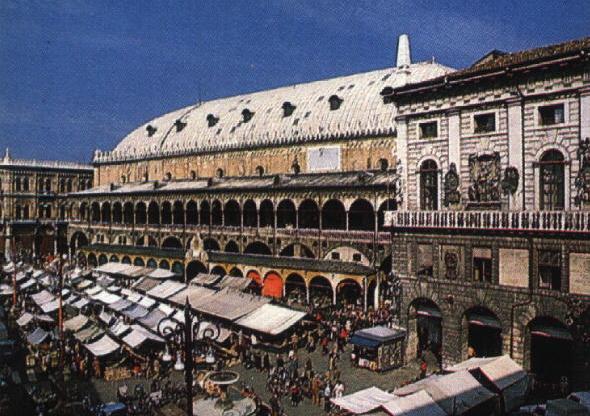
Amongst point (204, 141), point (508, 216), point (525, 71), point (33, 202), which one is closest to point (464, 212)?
point (508, 216)

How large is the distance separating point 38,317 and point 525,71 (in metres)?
33.8

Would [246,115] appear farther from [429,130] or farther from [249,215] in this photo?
[429,130]

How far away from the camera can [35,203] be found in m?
88.8

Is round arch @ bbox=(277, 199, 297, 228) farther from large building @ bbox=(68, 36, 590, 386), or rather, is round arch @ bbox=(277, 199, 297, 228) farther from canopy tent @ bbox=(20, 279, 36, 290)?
canopy tent @ bbox=(20, 279, 36, 290)

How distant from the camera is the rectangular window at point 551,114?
25516 mm

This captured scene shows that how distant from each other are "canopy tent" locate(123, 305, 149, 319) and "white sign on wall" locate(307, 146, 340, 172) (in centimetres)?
2435

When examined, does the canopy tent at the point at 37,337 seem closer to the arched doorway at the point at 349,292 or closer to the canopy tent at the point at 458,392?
the arched doorway at the point at 349,292

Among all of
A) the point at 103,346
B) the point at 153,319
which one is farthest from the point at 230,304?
the point at 103,346

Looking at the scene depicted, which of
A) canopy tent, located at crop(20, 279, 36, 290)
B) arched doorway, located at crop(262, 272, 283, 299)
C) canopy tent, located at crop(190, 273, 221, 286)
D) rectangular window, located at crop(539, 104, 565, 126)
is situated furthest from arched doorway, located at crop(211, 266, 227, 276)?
rectangular window, located at crop(539, 104, 565, 126)

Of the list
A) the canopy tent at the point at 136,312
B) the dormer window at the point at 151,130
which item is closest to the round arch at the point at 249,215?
the canopy tent at the point at 136,312

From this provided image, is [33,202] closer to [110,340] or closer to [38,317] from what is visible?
[38,317]

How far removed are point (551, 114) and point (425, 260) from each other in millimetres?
9569

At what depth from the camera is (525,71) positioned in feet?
85.9

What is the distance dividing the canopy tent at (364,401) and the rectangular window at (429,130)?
14.9 meters
